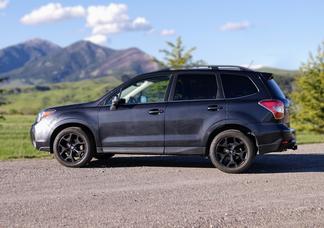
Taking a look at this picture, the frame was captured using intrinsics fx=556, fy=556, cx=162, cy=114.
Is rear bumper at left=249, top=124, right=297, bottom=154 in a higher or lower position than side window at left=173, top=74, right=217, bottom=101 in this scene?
lower

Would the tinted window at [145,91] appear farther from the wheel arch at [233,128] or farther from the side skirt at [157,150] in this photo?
the wheel arch at [233,128]

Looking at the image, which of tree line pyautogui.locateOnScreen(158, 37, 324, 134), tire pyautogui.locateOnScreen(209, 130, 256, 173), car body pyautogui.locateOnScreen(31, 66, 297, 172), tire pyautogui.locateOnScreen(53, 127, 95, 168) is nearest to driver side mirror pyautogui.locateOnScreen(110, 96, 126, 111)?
car body pyautogui.locateOnScreen(31, 66, 297, 172)

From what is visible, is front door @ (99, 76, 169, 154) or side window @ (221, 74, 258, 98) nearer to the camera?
side window @ (221, 74, 258, 98)

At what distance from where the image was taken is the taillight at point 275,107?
956cm

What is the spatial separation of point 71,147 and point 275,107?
3757mm

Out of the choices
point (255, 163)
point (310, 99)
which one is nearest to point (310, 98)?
point (310, 99)

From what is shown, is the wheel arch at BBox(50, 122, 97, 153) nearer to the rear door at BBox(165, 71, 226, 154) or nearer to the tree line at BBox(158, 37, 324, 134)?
the rear door at BBox(165, 71, 226, 154)

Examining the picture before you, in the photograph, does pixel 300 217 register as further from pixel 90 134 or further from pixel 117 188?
pixel 90 134

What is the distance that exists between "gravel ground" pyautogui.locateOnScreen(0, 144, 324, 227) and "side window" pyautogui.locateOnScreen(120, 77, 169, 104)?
1266 millimetres

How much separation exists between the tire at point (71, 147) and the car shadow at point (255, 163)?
1.07 feet

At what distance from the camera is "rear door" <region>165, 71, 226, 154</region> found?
9750 millimetres

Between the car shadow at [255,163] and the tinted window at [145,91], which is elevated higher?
the tinted window at [145,91]

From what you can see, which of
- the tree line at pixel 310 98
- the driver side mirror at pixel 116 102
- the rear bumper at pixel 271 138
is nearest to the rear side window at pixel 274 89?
Result: the rear bumper at pixel 271 138

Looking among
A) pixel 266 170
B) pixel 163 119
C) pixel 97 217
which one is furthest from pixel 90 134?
pixel 97 217
